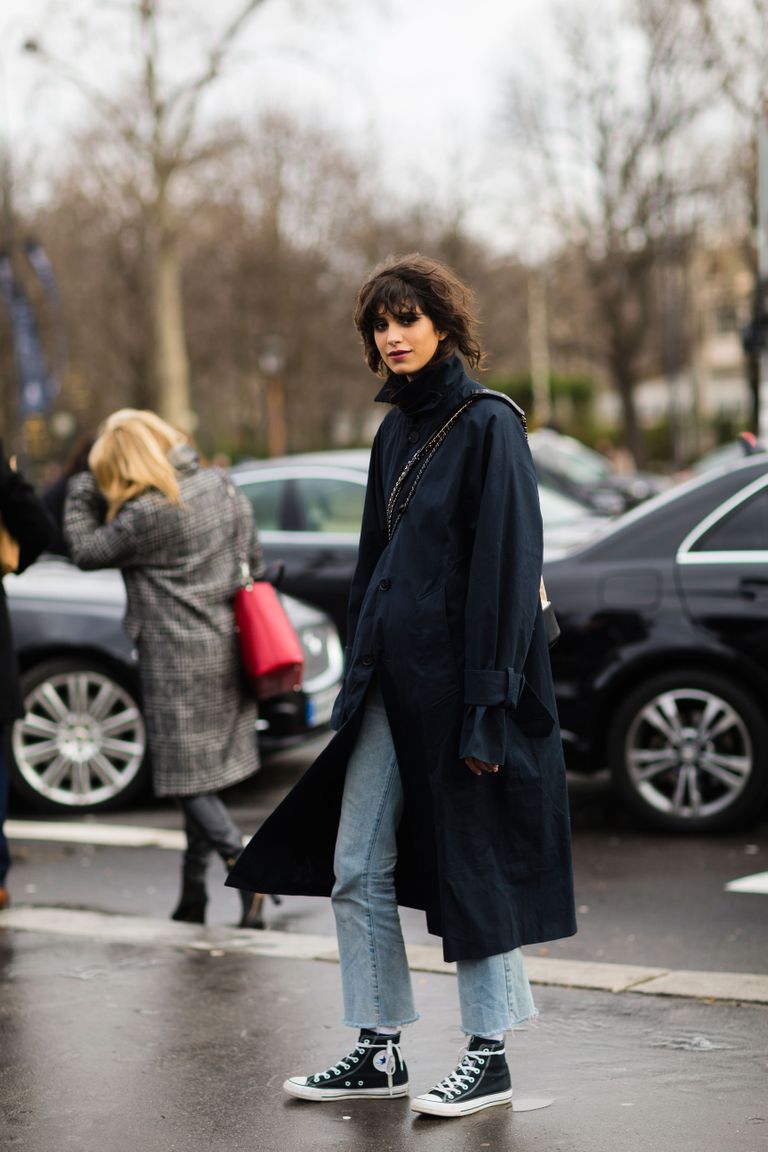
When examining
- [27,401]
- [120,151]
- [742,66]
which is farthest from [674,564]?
[120,151]

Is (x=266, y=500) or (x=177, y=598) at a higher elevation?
(x=266, y=500)

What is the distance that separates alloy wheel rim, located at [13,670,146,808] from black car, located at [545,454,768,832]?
7.36ft

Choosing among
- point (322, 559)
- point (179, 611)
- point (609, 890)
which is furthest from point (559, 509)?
point (179, 611)

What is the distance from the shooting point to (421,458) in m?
3.83

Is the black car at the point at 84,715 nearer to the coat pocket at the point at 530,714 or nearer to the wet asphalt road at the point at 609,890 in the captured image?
the wet asphalt road at the point at 609,890

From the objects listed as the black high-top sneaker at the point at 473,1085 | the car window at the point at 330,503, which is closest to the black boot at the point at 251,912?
the black high-top sneaker at the point at 473,1085

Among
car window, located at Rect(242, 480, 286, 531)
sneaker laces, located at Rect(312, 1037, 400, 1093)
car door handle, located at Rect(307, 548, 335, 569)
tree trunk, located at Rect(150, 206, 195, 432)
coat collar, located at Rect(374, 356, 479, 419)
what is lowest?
sneaker laces, located at Rect(312, 1037, 400, 1093)

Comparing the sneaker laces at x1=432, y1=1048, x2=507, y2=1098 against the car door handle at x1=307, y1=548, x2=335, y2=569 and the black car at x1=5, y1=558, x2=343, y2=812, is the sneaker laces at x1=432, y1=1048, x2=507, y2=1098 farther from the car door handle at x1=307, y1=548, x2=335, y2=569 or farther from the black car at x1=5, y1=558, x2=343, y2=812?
the car door handle at x1=307, y1=548, x2=335, y2=569

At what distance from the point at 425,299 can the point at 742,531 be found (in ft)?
12.1

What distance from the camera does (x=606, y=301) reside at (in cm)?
4394

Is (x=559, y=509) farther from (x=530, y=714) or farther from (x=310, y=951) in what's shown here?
(x=530, y=714)

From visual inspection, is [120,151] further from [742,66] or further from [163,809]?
[163,809]

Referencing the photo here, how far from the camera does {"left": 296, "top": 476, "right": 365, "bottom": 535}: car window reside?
34.2 feet

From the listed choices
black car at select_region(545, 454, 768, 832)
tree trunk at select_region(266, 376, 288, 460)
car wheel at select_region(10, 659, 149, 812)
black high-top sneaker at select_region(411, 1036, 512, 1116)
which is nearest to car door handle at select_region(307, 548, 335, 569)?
car wheel at select_region(10, 659, 149, 812)
